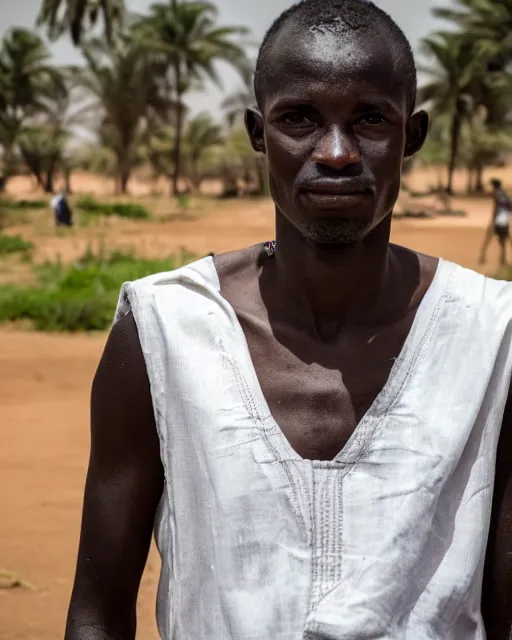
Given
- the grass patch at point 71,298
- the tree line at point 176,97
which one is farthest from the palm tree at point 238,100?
the grass patch at point 71,298

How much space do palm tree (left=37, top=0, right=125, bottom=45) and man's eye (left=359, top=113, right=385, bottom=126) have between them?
2445 centimetres

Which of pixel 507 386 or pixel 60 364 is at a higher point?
pixel 507 386

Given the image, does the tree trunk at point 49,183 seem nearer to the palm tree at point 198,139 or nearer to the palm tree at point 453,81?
the palm tree at point 198,139

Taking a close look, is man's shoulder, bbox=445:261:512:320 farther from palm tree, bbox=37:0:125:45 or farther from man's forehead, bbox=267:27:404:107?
palm tree, bbox=37:0:125:45

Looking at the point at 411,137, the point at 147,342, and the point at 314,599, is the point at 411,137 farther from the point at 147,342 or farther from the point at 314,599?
the point at 314,599

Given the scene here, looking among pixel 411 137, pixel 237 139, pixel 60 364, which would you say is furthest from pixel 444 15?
pixel 411 137

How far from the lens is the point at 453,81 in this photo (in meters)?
32.5

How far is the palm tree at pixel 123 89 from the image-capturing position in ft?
107

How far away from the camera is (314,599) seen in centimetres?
121

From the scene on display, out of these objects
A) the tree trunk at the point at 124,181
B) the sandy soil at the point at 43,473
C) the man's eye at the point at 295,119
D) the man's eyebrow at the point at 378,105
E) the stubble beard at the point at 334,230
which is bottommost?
the tree trunk at the point at 124,181

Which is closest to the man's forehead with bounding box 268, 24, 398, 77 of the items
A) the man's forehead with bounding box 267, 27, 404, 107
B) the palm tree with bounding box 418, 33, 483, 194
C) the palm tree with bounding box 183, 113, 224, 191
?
the man's forehead with bounding box 267, 27, 404, 107

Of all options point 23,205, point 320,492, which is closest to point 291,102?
point 320,492

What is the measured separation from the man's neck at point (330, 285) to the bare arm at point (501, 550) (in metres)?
0.24

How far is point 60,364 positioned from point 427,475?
652 centimetres
